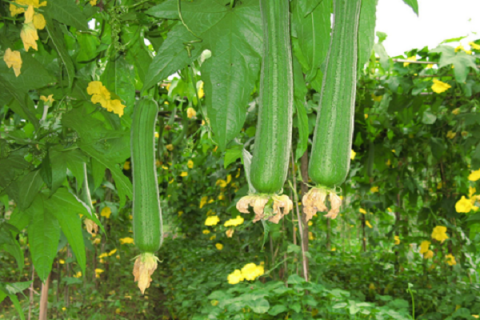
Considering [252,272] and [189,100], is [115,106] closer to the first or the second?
[189,100]

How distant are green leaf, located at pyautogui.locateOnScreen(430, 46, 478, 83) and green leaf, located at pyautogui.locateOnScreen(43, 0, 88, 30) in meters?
2.18

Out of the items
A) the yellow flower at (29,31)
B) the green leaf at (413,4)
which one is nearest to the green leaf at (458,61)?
the green leaf at (413,4)

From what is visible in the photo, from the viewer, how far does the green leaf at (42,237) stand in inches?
42.2

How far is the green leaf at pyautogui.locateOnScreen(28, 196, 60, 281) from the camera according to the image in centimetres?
107

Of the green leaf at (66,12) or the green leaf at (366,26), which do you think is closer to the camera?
the green leaf at (366,26)

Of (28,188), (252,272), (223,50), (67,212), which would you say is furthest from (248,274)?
(223,50)

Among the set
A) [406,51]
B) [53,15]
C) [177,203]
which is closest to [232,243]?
[177,203]

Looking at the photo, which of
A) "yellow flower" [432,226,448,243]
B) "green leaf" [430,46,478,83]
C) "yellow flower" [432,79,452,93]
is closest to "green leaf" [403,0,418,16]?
"green leaf" [430,46,478,83]

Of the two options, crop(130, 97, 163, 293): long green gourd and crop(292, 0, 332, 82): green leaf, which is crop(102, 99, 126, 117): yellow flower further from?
crop(292, 0, 332, 82): green leaf

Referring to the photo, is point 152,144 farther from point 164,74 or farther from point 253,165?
point 253,165

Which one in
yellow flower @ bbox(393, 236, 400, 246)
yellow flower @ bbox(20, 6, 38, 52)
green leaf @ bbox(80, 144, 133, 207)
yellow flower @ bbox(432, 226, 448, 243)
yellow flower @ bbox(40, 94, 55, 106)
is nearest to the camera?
yellow flower @ bbox(20, 6, 38, 52)

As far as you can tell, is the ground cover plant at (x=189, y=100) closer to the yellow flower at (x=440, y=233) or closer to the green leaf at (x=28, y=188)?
the green leaf at (x=28, y=188)

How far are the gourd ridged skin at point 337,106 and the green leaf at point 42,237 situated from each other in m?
0.88

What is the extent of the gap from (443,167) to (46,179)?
3.72 m
